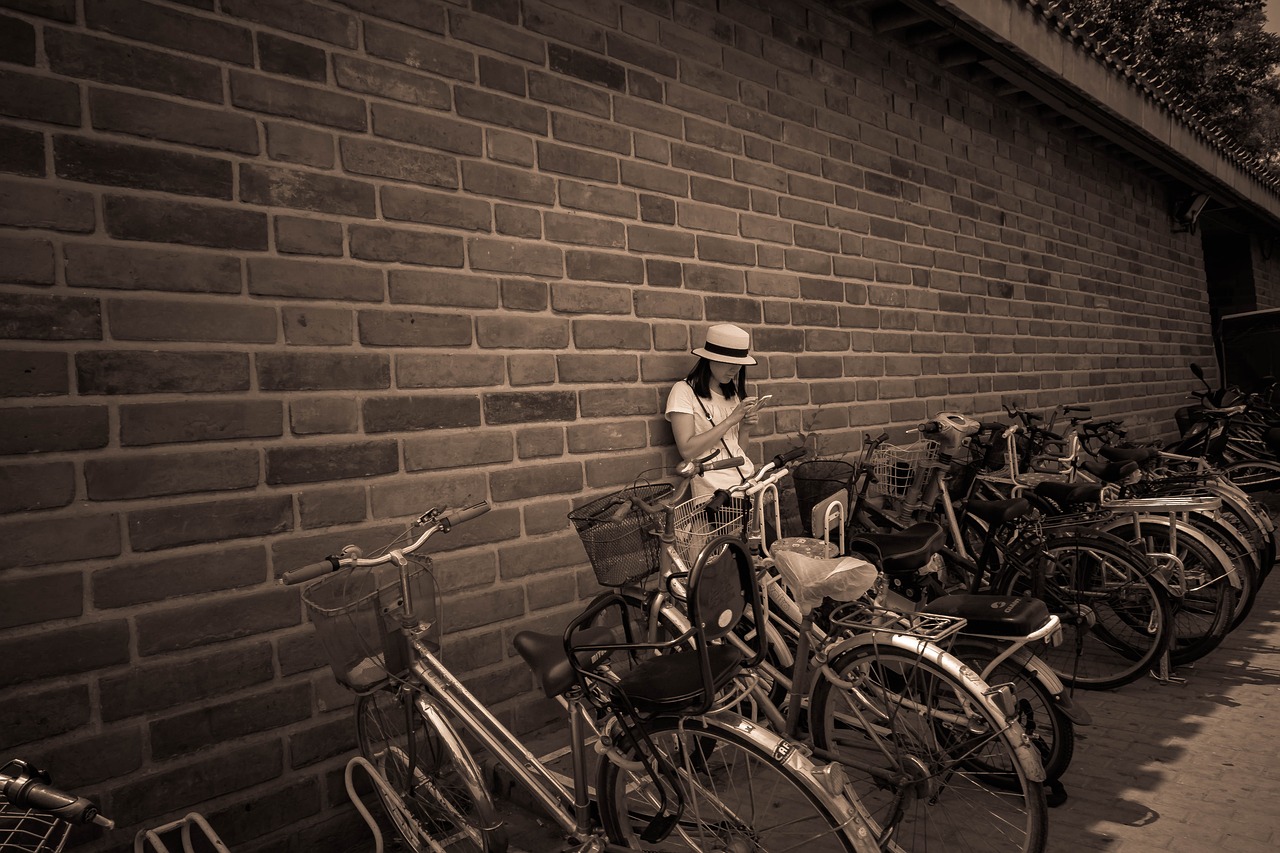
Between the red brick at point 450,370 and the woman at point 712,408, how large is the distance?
96 centimetres

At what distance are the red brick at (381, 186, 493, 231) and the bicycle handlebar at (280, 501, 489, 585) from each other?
4.22ft

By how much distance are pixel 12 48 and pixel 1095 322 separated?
9519mm

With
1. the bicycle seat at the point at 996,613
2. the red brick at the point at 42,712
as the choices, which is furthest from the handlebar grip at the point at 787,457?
the red brick at the point at 42,712

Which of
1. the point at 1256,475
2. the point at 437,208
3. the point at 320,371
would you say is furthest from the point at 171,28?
the point at 1256,475

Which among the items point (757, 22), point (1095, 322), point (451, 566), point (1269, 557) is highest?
point (757, 22)

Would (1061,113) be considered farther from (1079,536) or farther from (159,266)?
(159,266)

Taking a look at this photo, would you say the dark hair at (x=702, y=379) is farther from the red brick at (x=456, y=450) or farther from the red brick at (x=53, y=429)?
the red brick at (x=53, y=429)

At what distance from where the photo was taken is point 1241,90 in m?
21.5

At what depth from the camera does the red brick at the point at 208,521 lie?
2.63 meters

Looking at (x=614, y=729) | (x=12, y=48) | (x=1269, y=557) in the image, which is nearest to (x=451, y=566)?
(x=614, y=729)

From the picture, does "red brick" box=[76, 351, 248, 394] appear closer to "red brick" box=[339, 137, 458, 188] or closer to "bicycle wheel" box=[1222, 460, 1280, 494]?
"red brick" box=[339, 137, 458, 188]

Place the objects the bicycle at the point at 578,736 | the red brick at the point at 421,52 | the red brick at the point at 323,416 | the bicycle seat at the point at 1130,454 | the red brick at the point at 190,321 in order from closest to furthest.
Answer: the bicycle at the point at 578,736 → the red brick at the point at 190,321 → the red brick at the point at 323,416 → the red brick at the point at 421,52 → the bicycle seat at the point at 1130,454

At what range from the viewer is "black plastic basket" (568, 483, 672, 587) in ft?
9.69

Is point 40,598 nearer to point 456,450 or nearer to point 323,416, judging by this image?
point 323,416
